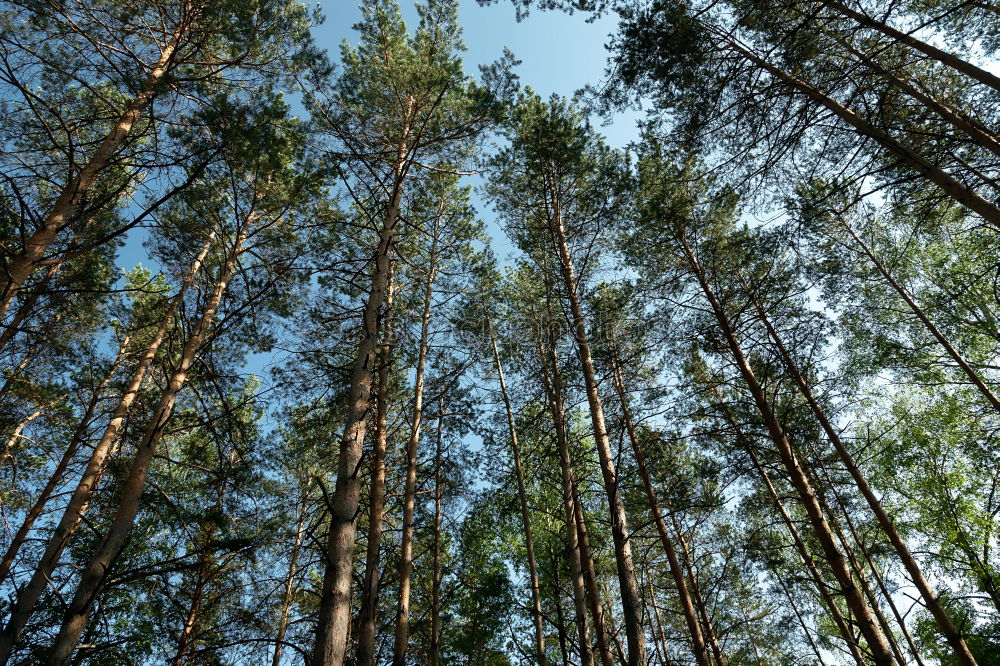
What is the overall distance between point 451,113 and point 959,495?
1399 centimetres

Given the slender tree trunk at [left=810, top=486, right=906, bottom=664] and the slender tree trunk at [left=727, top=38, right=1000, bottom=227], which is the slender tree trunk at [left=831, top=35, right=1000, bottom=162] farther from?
the slender tree trunk at [left=810, top=486, right=906, bottom=664]

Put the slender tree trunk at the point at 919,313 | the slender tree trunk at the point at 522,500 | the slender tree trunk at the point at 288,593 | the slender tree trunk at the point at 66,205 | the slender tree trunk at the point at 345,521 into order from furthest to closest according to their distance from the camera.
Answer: the slender tree trunk at the point at 288,593 → the slender tree trunk at the point at 919,313 → the slender tree trunk at the point at 522,500 → the slender tree trunk at the point at 66,205 → the slender tree trunk at the point at 345,521

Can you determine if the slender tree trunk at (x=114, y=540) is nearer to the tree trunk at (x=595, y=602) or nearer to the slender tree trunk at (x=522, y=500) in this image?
→ the tree trunk at (x=595, y=602)

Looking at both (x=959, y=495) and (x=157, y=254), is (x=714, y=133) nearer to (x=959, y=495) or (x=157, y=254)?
(x=157, y=254)

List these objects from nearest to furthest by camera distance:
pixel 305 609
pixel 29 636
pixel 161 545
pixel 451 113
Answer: pixel 29 636
pixel 451 113
pixel 161 545
pixel 305 609

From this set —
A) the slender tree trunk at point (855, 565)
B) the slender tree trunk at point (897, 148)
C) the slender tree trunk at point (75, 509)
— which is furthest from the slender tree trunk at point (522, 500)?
the slender tree trunk at point (897, 148)

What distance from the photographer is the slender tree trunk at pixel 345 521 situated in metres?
3.16

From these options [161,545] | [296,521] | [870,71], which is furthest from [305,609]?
[870,71]

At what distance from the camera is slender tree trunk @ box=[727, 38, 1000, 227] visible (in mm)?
3940

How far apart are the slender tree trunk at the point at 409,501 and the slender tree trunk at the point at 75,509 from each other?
3.80 m

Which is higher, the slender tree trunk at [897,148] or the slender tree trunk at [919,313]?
the slender tree trunk at [919,313]

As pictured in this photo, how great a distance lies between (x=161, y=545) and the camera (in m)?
10.7

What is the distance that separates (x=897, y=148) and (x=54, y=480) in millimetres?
11511

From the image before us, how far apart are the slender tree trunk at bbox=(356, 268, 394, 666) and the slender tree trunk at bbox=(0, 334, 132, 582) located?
12.0 ft
